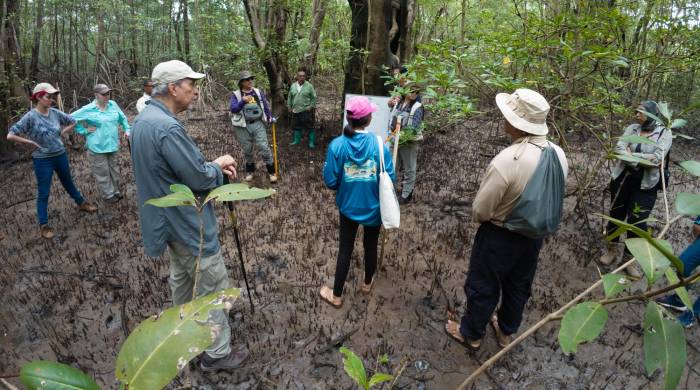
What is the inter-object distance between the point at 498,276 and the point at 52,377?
7.97 feet

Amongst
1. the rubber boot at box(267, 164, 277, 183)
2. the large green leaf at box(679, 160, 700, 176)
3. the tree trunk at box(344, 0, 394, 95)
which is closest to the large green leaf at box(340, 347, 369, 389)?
the large green leaf at box(679, 160, 700, 176)

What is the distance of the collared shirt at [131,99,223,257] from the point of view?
208 cm

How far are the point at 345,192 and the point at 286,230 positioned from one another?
237cm

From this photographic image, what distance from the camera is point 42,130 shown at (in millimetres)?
4281

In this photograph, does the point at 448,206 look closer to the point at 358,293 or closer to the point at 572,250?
the point at 572,250

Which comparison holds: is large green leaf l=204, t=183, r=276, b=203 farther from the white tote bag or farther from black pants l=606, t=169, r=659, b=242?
black pants l=606, t=169, r=659, b=242

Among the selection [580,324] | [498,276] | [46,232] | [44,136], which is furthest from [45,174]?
[580,324]

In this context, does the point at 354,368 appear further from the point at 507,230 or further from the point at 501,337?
the point at 501,337

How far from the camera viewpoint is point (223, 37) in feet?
49.0

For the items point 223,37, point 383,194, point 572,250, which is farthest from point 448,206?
point 223,37

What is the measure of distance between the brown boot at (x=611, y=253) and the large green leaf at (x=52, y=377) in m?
4.89

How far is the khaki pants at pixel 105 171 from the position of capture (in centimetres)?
520

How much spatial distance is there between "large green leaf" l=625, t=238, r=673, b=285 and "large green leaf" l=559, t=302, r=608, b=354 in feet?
0.42

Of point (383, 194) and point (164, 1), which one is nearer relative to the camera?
point (383, 194)
